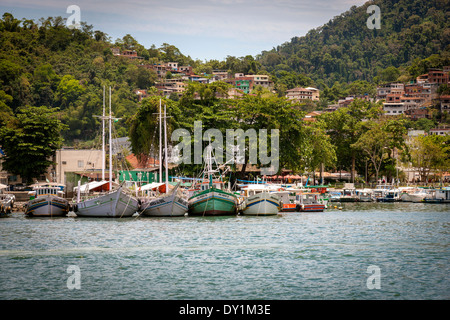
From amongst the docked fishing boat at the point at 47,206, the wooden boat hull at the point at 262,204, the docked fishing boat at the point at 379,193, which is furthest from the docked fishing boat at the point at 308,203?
the docked fishing boat at the point at 47,206

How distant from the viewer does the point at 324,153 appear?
282 feet

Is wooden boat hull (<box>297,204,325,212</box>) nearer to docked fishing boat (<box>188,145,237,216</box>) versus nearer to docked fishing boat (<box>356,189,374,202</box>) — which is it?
docked fishing boat (<box>188,145,237,216</box>)

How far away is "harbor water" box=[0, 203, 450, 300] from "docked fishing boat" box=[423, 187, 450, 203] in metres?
34.0

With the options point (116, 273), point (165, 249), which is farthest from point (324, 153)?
point (116, 273)

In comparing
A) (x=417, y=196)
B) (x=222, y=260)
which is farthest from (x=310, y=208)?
(x=222, y=260)

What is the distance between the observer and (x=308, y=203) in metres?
61.6

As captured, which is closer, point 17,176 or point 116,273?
point 116,273

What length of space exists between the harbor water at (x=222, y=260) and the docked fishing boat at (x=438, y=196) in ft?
111

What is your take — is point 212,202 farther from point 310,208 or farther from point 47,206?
point 47,206

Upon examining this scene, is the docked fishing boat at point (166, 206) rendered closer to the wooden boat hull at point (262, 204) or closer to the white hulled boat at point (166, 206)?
the white hulled boat at point (166, 206)

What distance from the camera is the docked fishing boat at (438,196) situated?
79.6m

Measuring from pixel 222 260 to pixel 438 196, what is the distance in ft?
190
